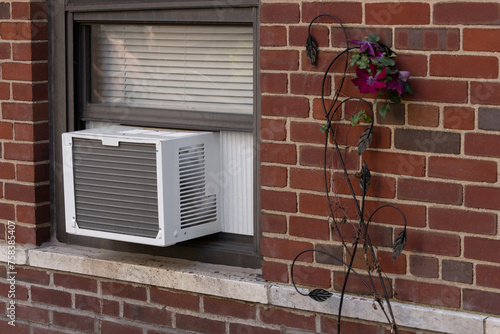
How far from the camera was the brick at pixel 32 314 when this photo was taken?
4172 millimetres

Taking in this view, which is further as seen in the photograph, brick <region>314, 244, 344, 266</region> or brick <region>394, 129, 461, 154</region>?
brick <region>314, 244, 344, 266</region>

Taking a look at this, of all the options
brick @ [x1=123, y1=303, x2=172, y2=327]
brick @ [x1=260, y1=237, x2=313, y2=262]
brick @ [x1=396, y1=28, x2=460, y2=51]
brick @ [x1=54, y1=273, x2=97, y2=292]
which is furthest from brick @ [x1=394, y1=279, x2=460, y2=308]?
brick @ [x1=54, y1=273, x2=97, y2=292]

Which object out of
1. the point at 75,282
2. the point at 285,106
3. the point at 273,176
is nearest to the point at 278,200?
the point at 273,176

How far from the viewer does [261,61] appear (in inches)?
133

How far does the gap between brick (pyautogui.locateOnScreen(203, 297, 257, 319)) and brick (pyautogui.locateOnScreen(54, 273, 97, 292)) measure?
2.02ft

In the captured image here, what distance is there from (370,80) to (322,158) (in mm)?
424

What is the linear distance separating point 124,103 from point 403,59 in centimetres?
150

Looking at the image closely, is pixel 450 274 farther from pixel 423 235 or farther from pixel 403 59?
pixel 403 59

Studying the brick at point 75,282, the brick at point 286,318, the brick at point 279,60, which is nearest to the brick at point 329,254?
the brick at point 286,318

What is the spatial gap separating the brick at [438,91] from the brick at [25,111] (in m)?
1.83

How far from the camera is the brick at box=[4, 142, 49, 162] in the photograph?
4.06m

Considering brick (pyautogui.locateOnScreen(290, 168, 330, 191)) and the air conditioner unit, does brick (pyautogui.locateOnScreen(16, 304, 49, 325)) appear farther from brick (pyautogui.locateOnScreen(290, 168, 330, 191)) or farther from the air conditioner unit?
brick (pyautogui.locateOnScreen(290, 168, 330, 191))

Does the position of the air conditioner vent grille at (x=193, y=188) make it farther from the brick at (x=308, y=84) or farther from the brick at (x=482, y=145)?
the brick at (x=482, y=145)

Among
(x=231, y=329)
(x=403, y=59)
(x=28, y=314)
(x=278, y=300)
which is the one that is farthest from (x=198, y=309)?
(x=403, y=59)
